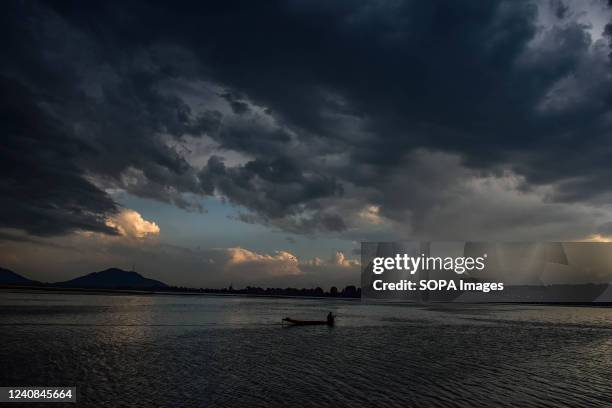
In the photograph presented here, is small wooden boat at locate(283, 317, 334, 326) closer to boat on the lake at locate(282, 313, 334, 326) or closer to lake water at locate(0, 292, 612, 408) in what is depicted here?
boat on the lake at locate(282, 313, 334, 326)

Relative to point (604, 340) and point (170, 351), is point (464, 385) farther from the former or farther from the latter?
point (604, 340)

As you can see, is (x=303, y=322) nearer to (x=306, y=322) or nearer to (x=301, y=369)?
(x=306, y=322)

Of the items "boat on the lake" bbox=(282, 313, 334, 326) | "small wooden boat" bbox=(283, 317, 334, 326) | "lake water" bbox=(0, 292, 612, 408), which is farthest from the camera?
"boat on the lake" bbox=(282, 313, 334, 326)

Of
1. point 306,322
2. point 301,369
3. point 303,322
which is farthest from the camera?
point 306,322

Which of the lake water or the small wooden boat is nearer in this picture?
the lake water

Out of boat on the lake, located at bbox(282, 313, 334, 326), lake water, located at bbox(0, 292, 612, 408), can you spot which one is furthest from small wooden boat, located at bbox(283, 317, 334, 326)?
lake water, located at bbox(0, 292, 612, 408)

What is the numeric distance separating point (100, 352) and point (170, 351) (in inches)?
299

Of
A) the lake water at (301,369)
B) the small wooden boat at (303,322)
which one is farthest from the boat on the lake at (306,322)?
the lake water at (301,369)

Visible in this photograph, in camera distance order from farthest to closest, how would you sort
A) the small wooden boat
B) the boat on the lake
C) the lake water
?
1. the boat on the lake
2. the small wooden boat
3. the lake water

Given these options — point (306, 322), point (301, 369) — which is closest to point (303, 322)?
point (306, 322)

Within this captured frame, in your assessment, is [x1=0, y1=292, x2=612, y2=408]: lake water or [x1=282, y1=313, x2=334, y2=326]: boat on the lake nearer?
[x1=0, y1=292, x2=612, y2=408]: lake water

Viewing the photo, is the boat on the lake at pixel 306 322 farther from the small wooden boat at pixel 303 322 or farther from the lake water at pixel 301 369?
the lake water at pixel 301 369

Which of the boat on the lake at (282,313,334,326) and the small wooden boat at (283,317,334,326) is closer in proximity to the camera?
the small wooden boat at (283,317,334,326)

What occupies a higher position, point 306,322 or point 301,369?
point 301,369
